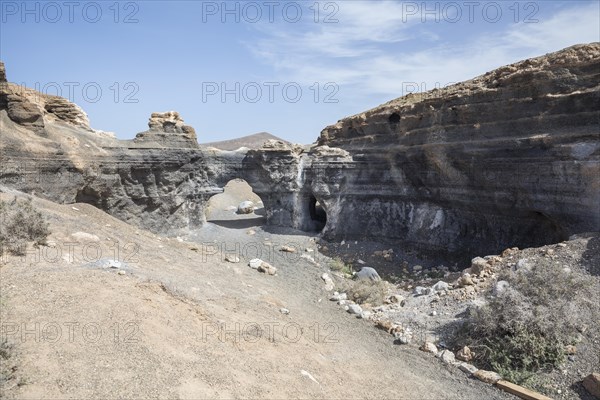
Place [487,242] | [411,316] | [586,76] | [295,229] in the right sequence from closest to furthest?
[411,316] → [586,76] → [487,242] → [295,229]

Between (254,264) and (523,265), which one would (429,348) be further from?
(254,264)

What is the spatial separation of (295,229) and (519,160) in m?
9.49

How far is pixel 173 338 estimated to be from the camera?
6.09m

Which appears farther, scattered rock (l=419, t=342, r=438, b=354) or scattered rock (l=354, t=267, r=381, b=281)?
scattered rock (l=354, t=267, r=381, b=281)

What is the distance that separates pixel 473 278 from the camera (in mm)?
10398

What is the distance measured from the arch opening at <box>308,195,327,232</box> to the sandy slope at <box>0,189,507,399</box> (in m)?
8.64

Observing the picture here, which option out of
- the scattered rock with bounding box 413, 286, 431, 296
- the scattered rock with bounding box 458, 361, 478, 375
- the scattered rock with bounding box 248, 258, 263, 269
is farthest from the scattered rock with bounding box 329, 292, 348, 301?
the scattered rock with bounding box 458, 361, 478, 375

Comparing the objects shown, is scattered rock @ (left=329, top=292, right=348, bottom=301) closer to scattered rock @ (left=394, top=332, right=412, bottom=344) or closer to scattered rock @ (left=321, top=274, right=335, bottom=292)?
scattered rock @ (left=321, top=274, right=335, bottom=292)

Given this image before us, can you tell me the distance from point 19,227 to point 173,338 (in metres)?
4.13

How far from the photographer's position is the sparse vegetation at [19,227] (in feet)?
24.4

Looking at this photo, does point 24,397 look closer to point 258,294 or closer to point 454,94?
point 258,294

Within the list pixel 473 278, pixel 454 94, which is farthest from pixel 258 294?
pixel 454 94

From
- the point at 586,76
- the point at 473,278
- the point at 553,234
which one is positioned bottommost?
the point at 473,278

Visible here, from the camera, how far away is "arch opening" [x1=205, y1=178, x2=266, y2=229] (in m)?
20.0
